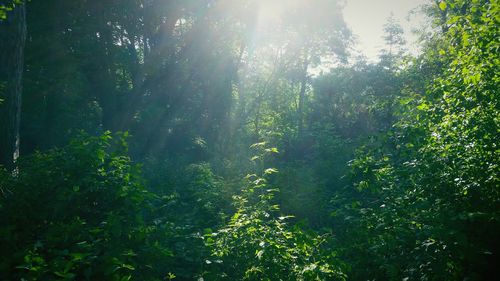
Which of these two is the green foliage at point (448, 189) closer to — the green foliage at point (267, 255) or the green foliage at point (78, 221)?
the green foliage at point (267, 255)

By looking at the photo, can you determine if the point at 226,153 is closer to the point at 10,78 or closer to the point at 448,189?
the point at 10,78

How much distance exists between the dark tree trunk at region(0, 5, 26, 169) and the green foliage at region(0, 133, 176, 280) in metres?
Answer: 2.54

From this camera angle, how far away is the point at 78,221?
3896mm

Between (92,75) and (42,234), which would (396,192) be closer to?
(42,234)

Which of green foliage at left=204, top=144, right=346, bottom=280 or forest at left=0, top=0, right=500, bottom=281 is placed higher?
forest at left=0, top=0, right=500, bottom=281

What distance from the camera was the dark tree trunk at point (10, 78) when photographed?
23.5 feet

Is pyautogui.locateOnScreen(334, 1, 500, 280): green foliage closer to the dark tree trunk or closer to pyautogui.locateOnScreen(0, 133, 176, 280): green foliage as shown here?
pyautogui.locateOnScreen(0, 133, 176, 280): green foliage

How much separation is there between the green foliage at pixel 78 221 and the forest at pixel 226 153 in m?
0.03

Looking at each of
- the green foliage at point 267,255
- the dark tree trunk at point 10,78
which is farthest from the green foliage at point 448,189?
the dark tree trunk at point 10,78

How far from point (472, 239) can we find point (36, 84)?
1398 centimetres

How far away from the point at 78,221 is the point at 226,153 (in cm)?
1597

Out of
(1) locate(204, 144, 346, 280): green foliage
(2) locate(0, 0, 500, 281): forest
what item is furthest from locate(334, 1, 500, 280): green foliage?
(1) locate(204, 144, 346, 280): green foliage

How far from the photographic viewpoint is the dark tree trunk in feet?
23.5

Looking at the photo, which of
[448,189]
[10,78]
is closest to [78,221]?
[448,189]
